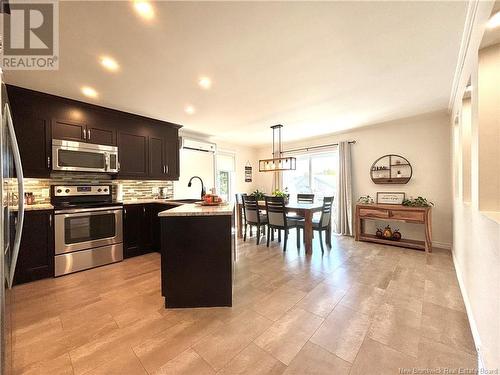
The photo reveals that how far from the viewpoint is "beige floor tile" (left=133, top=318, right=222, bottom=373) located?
1409 millimetres

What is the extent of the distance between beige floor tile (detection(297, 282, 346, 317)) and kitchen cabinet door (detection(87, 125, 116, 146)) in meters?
3.50

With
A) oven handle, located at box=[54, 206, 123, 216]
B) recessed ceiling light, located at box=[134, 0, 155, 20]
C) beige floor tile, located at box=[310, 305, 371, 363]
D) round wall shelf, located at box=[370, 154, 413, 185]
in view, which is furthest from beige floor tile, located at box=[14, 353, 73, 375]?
round wall shelf, located at box=[370, 154, 413, 185]

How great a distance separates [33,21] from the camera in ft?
5.25

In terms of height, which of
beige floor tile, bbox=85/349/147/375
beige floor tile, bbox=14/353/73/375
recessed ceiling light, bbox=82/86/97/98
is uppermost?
recessed ceiling light, bbox=82/86/97/98

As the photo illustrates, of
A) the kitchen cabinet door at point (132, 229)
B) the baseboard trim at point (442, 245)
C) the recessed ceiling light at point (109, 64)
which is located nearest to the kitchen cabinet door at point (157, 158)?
the kitchen cabinet door at point (132, 229)

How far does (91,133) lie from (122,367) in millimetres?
3085

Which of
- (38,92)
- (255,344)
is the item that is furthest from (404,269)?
(38,92)

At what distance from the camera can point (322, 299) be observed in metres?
2.11

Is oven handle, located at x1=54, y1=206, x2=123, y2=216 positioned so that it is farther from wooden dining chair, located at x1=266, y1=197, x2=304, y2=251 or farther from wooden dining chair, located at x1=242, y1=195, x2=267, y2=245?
wooden dining chair, located at x1=266, y1=197, x2=304, y2=251

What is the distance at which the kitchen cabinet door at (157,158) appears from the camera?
388 centimetres

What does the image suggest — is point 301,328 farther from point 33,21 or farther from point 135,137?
point 135,137

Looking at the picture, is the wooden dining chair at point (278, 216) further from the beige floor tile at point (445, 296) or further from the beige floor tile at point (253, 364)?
the beige floor tile at point (253, 364)

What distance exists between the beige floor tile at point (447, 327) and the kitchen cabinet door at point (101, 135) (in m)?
4.34

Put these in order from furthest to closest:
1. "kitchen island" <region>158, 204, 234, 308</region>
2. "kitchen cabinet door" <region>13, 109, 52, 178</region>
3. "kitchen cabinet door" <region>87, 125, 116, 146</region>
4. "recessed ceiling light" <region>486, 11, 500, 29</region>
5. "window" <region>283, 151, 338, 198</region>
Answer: "window" <region>283, 151, 338, 198</region>
"kitchen cabinet door" <region>87, 125, 116, 146</region>
"kitchen cabinet door" <region>13, 109, 52, 178</region>
"kitchen island" <region>158, 204, 234, 308</region>
"recessed ceiling light" <region>486, 11, 500, 29</region>
